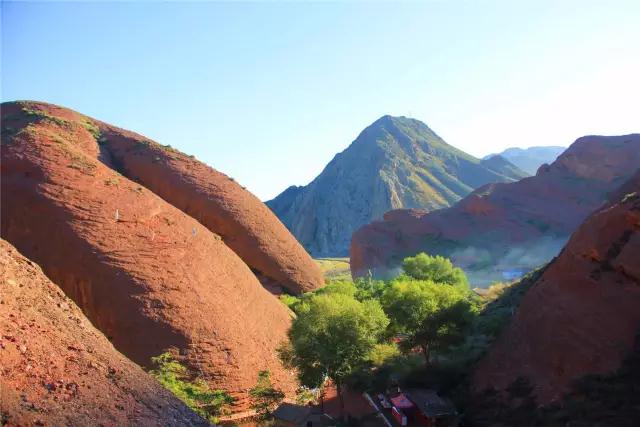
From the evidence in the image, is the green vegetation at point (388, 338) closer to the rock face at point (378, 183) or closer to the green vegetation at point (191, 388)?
the green vegetation at point (191, 388)

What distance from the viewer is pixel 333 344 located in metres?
19.1

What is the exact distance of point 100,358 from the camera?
1060 cm

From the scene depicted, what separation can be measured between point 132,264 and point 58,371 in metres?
10.5

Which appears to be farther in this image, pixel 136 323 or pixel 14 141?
pixel 14 141

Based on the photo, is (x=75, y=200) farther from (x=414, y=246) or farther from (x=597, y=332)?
(x=414, y=246)

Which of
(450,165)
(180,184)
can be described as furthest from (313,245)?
(180,184)

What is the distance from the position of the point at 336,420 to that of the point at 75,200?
47.4 feet

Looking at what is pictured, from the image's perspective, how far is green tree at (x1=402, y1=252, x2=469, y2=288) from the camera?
36.0 meters

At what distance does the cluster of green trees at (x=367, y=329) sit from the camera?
19.2 meters

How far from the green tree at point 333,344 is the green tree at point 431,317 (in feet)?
7.22

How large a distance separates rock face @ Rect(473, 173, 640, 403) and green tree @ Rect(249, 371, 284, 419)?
8.14m

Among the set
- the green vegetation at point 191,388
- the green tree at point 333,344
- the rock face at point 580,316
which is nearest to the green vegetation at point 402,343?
the green tree at point 333,344

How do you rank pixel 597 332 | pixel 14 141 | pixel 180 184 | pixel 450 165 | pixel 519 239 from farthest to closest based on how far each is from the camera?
Answer: pixel 450 165 → pixel 519 239 → pixel 180 184 → pixel 14 141 → pixel 597 332

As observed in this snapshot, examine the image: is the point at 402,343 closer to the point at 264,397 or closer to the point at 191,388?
the point at 264,397
